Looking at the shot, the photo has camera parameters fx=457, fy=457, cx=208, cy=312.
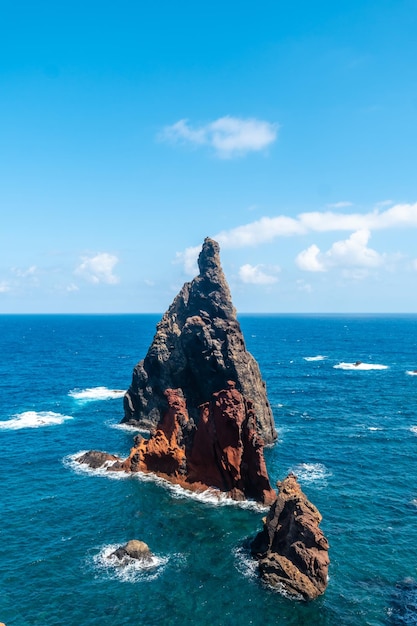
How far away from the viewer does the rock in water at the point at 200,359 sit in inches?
2852

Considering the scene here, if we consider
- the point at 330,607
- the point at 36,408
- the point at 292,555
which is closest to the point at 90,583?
the point at 292,555

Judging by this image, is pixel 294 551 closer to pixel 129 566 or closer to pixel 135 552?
pixel 135 552


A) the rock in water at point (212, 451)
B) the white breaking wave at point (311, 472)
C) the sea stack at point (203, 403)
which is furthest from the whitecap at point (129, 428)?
the white breaking wave at point (311, 472)

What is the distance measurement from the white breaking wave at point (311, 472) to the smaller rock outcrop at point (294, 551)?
772 inches

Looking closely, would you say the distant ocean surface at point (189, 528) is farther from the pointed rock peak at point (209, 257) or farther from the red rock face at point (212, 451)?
the pointed rock peak at point (209, 257)

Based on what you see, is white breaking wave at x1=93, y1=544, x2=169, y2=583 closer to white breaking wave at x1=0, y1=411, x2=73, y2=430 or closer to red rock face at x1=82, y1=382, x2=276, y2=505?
red rock face at x1=82, y1=382, x2=276, y2=505

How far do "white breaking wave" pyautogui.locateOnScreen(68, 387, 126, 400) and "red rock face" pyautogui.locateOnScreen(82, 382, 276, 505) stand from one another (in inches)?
1717

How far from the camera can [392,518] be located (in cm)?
5247

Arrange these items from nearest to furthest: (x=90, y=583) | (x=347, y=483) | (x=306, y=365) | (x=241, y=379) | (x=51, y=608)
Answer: (x=51, y=608)
(x=90, y=583)
(x=347, y=483)
(x=241, y=379)
(x=306, y=365)

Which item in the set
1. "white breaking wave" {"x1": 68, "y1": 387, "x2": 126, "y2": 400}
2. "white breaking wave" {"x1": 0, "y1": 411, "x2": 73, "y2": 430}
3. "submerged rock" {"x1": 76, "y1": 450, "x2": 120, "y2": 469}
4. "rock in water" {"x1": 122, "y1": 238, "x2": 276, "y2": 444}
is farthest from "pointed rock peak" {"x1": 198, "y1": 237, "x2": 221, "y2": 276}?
"white breaking wave" {"x1": 68, "y1": 387, "x2": 126, "y2": 400}

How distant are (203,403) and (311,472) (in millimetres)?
19264

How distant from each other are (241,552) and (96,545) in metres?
14.7

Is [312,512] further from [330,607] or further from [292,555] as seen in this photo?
[330,607]

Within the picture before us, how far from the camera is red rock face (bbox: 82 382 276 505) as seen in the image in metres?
57.7
